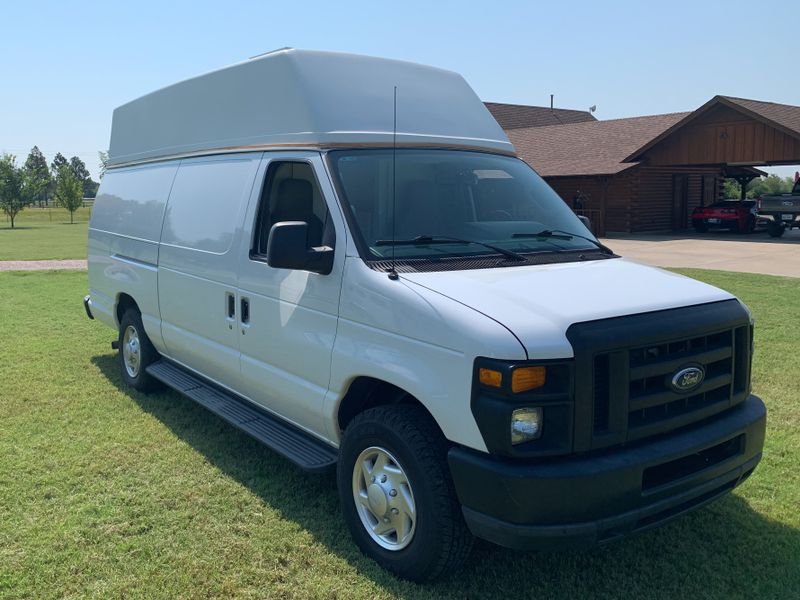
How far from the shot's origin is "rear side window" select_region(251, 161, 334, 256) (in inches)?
167

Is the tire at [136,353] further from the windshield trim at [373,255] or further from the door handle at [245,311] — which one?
the windshield trim at [373,255]

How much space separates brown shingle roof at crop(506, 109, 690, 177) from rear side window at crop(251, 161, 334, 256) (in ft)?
87.4

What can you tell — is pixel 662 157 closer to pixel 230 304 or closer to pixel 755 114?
pixel 755 114

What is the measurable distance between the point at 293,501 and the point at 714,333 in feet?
8.80

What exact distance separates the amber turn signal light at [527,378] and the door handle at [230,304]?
2.51m

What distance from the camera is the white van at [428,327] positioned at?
3.08 metres

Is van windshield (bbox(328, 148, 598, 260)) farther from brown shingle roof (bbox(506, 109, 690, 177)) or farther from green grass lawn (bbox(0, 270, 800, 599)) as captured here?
brown shingle roof (bbox(506, 109, 690, 177))

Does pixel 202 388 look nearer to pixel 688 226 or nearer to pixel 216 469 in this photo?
pixel 216 469

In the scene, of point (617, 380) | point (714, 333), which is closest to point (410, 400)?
point (617, 380)

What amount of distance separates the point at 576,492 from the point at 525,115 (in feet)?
157

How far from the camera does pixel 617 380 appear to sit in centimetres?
313

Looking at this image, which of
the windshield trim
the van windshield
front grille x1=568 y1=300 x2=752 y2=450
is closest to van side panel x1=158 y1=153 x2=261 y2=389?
the windshield trim

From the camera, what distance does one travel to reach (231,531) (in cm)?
413

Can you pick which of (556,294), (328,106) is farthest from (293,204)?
(556,294)
